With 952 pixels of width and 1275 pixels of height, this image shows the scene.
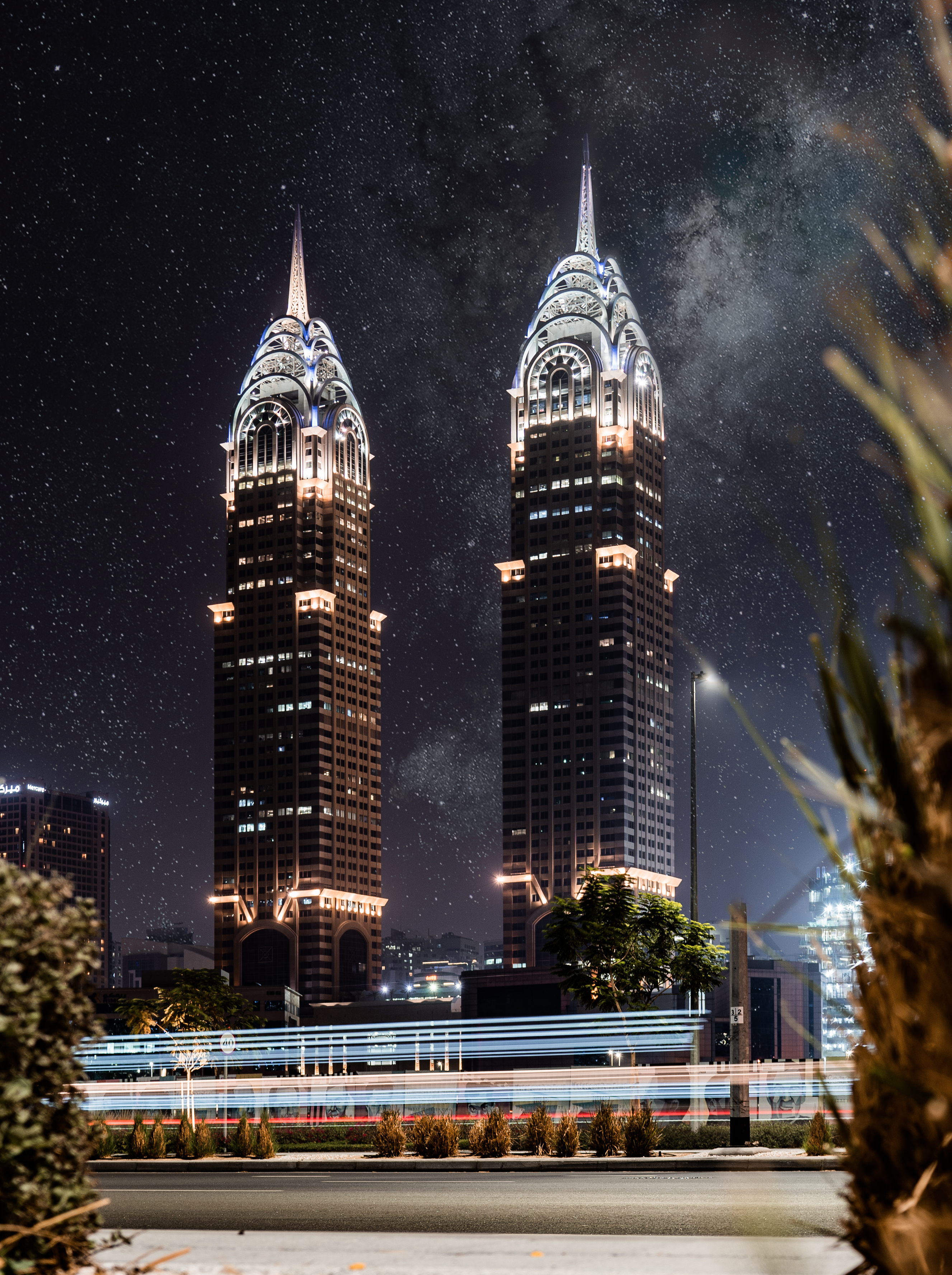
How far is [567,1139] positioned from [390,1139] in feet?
10.5

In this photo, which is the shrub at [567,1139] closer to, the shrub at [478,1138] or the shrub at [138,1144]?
the shrub at [478,1138]

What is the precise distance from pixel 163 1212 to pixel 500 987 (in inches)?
5790

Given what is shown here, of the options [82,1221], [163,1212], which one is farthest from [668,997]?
[82,1221]

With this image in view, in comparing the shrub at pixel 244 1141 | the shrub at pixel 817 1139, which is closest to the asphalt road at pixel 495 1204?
the shrub at pixel 817 1139

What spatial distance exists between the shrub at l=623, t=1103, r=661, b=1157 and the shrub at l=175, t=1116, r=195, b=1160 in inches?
355

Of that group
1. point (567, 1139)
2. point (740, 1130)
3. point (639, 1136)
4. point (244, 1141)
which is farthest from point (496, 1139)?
point (244, 1141)

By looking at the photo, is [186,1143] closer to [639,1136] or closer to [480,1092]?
[480,1092]

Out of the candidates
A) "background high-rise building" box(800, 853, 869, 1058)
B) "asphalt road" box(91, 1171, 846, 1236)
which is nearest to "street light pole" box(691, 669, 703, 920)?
"asphalt road" box(91, 1171, 846, 1236)

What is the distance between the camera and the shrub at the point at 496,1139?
23219 millimetres

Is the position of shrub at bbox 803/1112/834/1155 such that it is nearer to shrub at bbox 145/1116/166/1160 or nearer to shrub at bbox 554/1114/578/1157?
shrub at bbox 554/1114/578/1157

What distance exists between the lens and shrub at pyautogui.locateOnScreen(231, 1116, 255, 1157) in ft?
84.8

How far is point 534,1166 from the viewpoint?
840 inches

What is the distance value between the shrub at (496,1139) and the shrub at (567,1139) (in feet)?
2.89

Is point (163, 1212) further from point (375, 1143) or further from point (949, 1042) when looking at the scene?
point (949, 1042)
